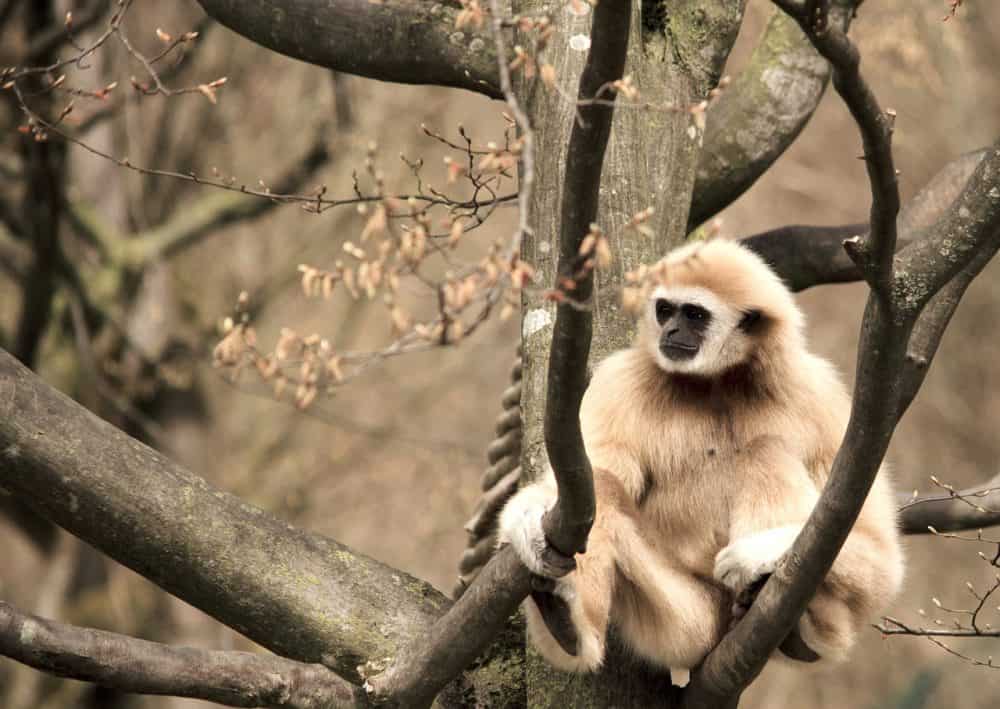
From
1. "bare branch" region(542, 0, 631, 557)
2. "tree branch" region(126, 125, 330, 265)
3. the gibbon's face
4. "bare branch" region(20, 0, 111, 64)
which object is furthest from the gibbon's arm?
"tree branch" region(126, 125, 330, 265)

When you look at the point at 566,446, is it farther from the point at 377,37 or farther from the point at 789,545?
the point at 377,37

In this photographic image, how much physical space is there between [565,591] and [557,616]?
80mm

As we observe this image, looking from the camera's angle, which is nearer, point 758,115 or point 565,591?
point 565,591

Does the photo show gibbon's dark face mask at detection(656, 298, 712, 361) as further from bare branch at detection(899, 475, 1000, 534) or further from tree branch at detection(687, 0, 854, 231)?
bare branch at detection(899, 475, 1000, 534)

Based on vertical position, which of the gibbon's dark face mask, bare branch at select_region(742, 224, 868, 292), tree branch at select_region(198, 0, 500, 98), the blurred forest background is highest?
tree branch at select_region(198, 0, 500, 98)

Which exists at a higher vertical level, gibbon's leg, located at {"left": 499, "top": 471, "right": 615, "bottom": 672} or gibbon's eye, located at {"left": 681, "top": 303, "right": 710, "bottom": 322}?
A: gibbon's eye, located at {"left": 681, "top": 303, "right": 710, "bottom": 322}

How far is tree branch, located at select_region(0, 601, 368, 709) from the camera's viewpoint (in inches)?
141

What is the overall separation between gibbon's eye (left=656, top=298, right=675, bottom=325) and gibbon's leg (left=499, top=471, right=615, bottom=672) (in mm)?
836

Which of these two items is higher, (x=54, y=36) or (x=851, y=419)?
(x=54, y=36)

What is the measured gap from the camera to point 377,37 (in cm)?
539

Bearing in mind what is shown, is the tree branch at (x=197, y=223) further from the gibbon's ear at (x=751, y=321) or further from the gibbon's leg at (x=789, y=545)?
the gibbon's leg at (x=789, y=545)

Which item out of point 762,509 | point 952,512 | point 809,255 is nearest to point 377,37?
point 809,255

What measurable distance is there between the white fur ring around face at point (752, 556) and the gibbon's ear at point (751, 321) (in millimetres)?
896

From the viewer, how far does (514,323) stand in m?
15.1
